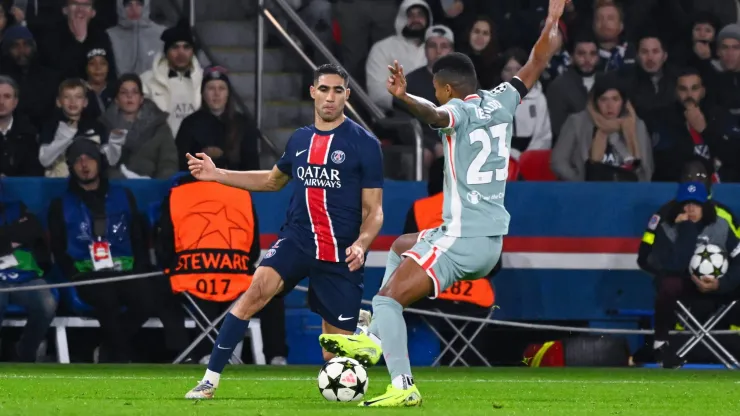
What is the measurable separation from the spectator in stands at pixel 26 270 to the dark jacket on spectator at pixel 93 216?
0.50 feet

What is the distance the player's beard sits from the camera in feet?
54.6

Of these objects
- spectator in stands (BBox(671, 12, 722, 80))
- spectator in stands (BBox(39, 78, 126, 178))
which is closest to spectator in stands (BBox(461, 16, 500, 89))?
spectator in stands (BBox(671, 12, 722, 80))

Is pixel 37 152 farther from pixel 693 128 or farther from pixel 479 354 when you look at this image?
pixel 693 128

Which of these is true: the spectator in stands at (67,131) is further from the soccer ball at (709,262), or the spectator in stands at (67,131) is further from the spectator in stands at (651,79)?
the soccer ball at (709,262)

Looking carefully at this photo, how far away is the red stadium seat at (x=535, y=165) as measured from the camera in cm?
1577

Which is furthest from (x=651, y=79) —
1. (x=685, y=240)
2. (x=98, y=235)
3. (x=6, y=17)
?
(x=6, y=17)

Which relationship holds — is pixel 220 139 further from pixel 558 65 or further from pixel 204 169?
pixel 204 169

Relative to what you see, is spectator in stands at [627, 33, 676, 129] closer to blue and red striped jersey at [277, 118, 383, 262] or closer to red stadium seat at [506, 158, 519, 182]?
red stadium seat at [506, 158, 519, 182]

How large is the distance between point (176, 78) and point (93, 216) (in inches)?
84.1

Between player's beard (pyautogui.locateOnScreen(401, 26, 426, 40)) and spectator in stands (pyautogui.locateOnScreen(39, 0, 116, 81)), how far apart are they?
10.0ft

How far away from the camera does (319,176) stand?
32.1 feet

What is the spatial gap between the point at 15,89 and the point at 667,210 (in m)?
6.18

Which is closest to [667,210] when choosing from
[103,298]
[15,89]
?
[103,298]

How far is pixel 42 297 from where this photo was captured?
13875 mm
